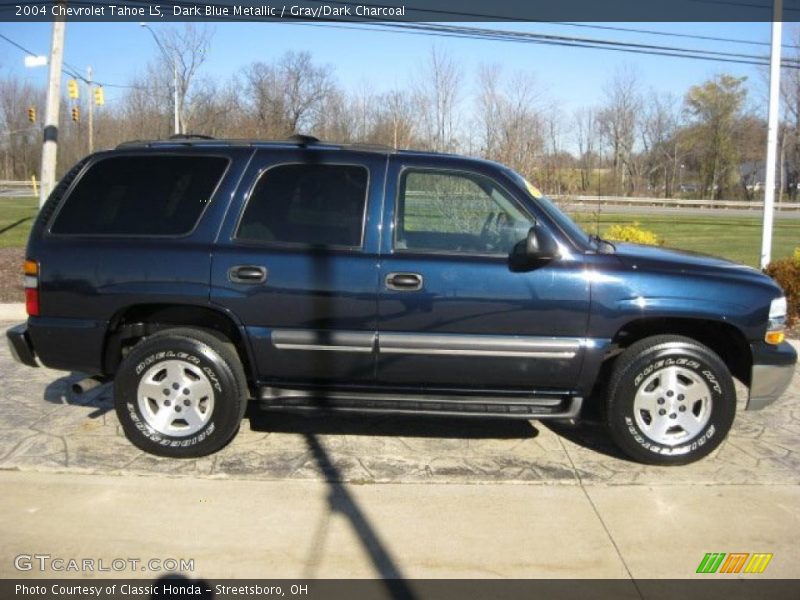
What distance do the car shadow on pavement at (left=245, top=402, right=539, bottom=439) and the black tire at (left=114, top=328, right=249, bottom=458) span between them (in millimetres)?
651

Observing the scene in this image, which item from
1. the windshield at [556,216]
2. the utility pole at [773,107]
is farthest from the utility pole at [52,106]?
the utility pole at [773,107]

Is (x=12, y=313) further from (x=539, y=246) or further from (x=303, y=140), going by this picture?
(x=539, y=246)

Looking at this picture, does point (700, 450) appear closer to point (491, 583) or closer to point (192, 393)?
point (491, 583)

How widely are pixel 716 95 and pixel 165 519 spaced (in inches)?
2321

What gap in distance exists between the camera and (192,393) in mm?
4352

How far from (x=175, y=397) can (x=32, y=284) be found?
1.14 m

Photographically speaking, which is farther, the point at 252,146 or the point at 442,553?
the point at 252,146

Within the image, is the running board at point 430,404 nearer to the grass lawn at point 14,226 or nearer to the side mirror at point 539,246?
the side mirror at point 539,246

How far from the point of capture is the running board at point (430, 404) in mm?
4238

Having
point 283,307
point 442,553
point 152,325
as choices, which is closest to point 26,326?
point 152,325

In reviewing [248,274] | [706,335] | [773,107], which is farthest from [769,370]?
[773,107]

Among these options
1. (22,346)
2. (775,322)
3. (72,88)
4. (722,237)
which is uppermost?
(72,88)

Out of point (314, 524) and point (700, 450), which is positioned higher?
point (700, 450)

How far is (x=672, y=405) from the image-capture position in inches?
170
